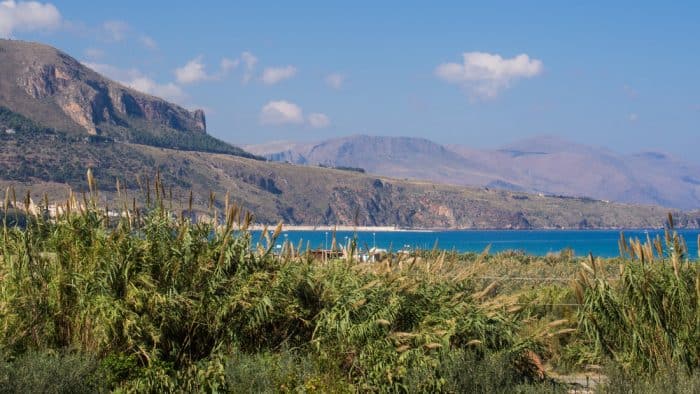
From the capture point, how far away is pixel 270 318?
35.2ft

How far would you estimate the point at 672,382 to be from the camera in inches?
371

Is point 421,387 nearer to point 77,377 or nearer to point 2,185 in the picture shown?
point 77,377

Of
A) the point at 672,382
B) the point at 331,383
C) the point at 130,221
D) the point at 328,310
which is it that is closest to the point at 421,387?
the point at 331,383

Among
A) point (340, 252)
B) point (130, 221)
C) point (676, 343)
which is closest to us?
point (676, 343)

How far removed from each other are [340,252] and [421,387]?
4.43m

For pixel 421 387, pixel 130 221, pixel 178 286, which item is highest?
pixel 130 221

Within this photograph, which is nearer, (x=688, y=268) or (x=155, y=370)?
(x=155, y=370)

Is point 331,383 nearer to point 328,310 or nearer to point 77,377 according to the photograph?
point 328,310

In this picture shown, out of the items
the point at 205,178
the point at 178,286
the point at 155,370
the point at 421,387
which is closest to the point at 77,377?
the point at 155,370

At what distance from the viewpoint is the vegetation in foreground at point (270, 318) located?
977 centimetres

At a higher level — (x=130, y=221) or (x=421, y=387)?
(x=130, y=221)

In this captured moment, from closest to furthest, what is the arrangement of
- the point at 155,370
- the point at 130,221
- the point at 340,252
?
the point at 155,370
the point at 130,221
the point at 340,252

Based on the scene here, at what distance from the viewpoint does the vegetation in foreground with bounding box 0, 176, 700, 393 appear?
9766mm

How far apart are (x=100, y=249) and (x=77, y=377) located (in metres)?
1.81
